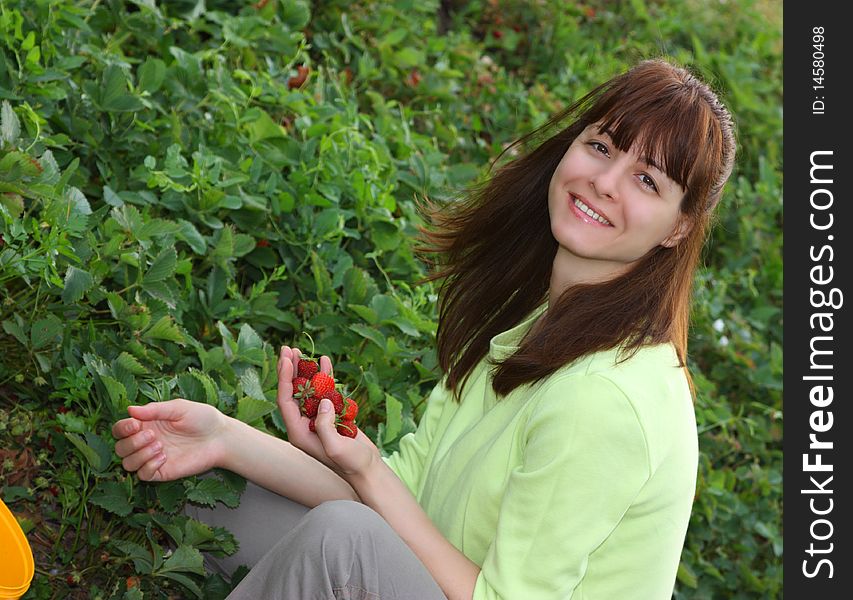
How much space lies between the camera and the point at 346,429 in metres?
1.96

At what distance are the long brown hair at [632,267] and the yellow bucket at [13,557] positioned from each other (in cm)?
82

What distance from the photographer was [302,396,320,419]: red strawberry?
1971 millimetres

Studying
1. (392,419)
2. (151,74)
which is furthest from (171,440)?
(151,74)

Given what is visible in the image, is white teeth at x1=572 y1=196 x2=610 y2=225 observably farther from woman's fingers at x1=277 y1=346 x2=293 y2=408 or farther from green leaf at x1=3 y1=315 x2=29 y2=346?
green leaf at x1=3 y1=315 x2=29 y2=346

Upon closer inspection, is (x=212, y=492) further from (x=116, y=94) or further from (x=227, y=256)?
(x=116, y=94)

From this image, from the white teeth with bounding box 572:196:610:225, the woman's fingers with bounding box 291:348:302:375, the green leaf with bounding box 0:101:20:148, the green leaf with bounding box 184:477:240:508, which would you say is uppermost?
the white teeth with bounding box 572:196:610:225

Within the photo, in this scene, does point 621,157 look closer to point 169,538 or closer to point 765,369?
point 169,538

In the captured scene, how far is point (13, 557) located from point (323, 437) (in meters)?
0.50

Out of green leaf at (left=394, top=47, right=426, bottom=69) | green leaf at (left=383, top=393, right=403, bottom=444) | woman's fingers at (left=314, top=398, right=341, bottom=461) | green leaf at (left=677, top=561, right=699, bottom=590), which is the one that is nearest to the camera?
woman's fingers at (left=314, top=398, right=341, bottom=461)

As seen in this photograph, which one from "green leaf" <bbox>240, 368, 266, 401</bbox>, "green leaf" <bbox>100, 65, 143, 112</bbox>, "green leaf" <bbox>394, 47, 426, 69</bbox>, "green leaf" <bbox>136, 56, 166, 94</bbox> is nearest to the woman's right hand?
"green leaf" <bbox>240, 368, 266, 401</bbox>

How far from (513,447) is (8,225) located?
3.71ft

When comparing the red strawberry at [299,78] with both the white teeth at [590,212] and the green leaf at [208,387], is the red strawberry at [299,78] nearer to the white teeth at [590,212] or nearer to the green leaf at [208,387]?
the green leaf at [208,387]

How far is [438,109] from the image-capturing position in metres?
4.07

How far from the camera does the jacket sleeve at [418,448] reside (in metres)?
2.24
